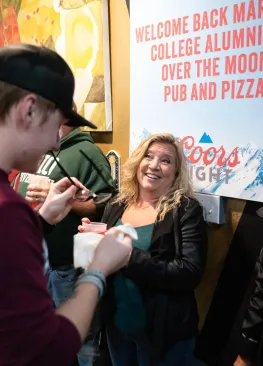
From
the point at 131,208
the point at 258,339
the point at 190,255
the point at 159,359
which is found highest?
the point at 131,208

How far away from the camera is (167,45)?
69.6 inches

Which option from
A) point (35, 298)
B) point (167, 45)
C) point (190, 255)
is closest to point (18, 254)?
point (35, 298)

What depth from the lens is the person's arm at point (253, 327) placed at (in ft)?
4.33

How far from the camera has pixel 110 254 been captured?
0.91 m

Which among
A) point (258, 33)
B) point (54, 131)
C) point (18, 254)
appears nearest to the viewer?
point (18, 254)

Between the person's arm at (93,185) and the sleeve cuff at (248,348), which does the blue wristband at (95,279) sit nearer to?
the sleeve cuff at (248,348)

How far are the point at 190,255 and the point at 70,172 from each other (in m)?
0.72

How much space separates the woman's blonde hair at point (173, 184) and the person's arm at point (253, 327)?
43 cm

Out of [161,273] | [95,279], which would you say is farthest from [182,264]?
[95,279]

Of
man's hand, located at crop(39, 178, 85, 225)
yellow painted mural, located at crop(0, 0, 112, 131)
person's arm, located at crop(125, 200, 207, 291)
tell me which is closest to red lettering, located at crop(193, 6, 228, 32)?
yellow painted mural, located at crop(0, 0, 112, 131)

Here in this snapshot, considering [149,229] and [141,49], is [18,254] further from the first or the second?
[141,49]

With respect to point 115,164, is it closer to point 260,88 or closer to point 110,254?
point 260,88

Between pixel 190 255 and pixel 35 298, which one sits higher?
pixel 35 298

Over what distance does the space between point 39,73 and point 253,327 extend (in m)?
1.04
